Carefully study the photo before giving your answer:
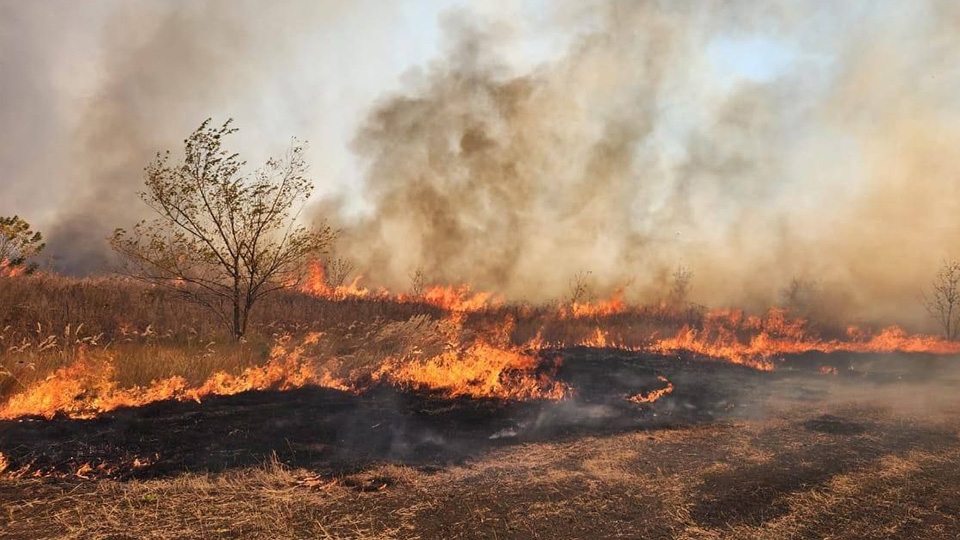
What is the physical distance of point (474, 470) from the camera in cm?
751

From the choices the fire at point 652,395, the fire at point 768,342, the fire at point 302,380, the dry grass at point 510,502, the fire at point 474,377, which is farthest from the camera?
the fire at point 768,342

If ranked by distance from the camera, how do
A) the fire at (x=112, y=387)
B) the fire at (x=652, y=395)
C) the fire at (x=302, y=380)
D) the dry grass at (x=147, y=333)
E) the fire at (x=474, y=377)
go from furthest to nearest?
the fire at (x=652, y=395) < the fire at (x=474, y=377) < the dry grass at (x=147, y=333) < the fire at (x=302, y=380) < the fire at (x=112, y=387)

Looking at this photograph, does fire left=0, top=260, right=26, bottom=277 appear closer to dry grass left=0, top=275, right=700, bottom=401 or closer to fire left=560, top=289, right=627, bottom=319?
dry grass left=0, top=275, right=700, bottom=401

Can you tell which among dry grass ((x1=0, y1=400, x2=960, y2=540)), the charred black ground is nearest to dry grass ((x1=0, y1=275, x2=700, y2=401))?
the charred black ground

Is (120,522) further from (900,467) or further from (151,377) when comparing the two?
(900,467)

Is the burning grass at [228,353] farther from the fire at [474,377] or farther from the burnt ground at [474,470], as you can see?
the burnt ground at [474,470]

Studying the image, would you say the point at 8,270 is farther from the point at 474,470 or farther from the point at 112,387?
the point at 474,470

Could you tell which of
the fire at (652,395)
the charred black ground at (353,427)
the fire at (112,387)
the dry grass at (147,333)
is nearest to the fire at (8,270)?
the dry grass at (147,333)

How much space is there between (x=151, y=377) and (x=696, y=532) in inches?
418

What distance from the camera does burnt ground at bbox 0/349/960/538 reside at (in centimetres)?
558

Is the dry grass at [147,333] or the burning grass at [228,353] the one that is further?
the dry grass at [147,333]

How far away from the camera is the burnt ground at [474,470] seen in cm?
558

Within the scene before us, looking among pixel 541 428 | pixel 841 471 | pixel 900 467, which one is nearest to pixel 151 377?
pixel 541 428

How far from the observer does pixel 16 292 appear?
1320cm
